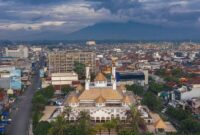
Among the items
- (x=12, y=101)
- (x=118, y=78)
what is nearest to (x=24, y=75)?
(x=118, y=78)

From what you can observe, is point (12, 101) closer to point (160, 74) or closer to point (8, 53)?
point (160, 74)

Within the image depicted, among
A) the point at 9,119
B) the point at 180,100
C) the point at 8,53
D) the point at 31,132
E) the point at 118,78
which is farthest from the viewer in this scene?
the point at 8,53

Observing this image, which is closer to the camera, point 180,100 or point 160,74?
point 180,100

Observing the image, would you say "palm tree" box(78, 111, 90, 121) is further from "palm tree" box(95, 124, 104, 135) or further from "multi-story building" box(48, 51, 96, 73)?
"multi-story building" box(48, 51, 96, 73)

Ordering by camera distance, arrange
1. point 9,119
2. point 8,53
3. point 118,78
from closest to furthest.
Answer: point 9,119 < point 118,78 < point 8,53

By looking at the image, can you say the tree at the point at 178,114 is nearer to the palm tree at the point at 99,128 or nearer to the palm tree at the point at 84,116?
the palm tree at the point at 99,128

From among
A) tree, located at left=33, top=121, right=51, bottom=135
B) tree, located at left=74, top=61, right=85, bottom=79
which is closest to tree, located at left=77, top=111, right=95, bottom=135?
tree, located at left=33, top=121, right=51, bottom=135
